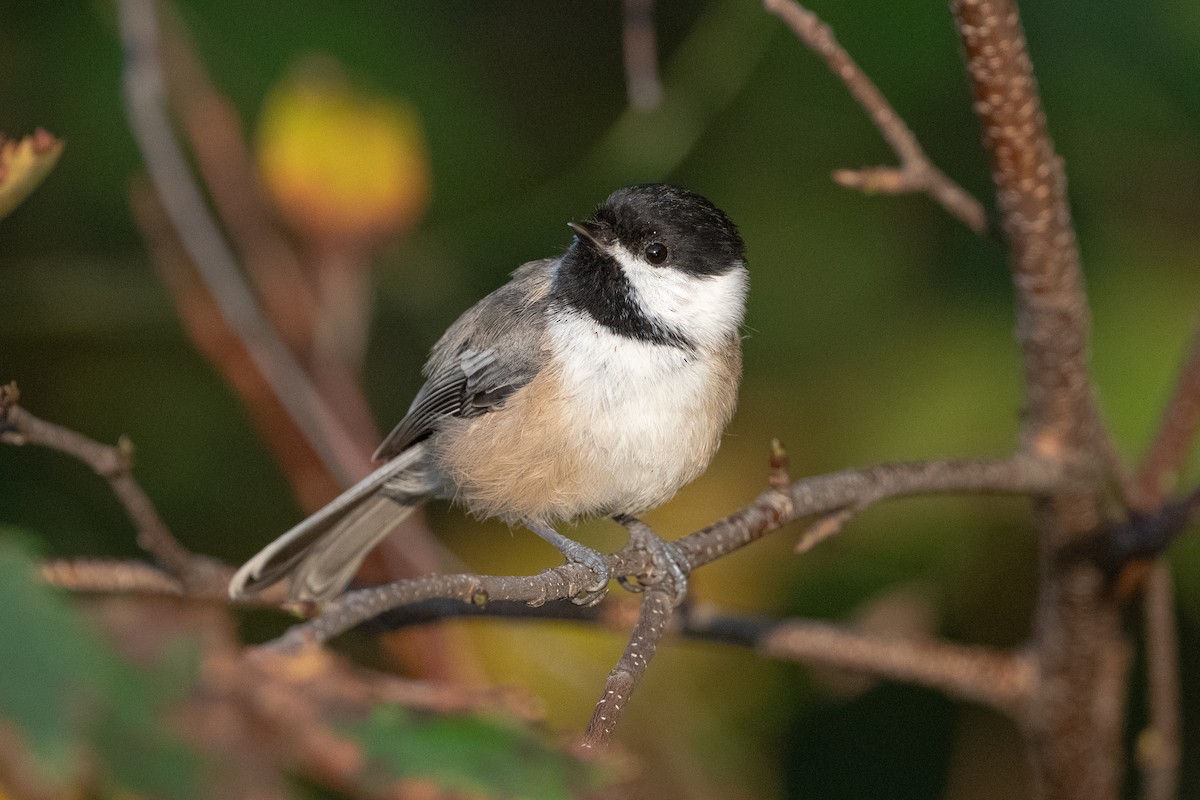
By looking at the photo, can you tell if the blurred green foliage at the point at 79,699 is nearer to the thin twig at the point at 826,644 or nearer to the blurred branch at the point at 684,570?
the blurred branch at the point at 684,570

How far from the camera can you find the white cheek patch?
2117 millimetres

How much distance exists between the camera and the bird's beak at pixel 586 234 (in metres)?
2.06

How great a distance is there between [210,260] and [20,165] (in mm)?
965

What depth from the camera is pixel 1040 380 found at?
1918 millimetres

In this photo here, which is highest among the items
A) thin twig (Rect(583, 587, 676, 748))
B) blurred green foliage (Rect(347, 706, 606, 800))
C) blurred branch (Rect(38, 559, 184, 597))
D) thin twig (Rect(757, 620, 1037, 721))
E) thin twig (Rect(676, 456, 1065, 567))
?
blurred green foliage (Rect(347, 706, 606, 800))

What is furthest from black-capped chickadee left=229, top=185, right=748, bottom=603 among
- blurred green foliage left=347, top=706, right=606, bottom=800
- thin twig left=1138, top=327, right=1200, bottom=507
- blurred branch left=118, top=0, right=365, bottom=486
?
blurred green foliage left=347, top=706, right=606, bottom=800

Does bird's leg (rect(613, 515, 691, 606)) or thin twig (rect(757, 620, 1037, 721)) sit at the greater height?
bird's leg (rect(613, 515, 691, 606))

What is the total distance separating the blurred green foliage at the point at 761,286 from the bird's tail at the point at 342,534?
23cm

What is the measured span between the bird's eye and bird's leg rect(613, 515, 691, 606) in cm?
50

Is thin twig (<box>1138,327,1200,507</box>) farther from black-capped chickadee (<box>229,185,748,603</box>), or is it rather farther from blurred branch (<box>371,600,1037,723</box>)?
black-capped chickadee (<box>229,185,748,603</box>)

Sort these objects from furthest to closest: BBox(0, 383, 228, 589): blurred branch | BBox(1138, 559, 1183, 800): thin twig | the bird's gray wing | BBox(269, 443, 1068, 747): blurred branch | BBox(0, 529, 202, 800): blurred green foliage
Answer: the bird's gray wing < BBox(1138, 559, 1183, 800): thin twig < BBox(0, 383, 228, 589): blurred branch < BBox(269, 443, 1068, 747): blurred branch < BBox(0, 529, 202, 800): blurred green foliage

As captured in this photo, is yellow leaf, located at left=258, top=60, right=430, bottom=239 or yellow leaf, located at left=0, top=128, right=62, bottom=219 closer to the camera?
yellow leaf, located at left=0, top=128, right=62, bottom=219

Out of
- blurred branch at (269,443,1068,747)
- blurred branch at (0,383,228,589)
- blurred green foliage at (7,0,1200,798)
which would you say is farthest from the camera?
blurred green foliage at (7,0,1200,798)

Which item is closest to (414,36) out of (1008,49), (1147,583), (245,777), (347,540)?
(347,540)
